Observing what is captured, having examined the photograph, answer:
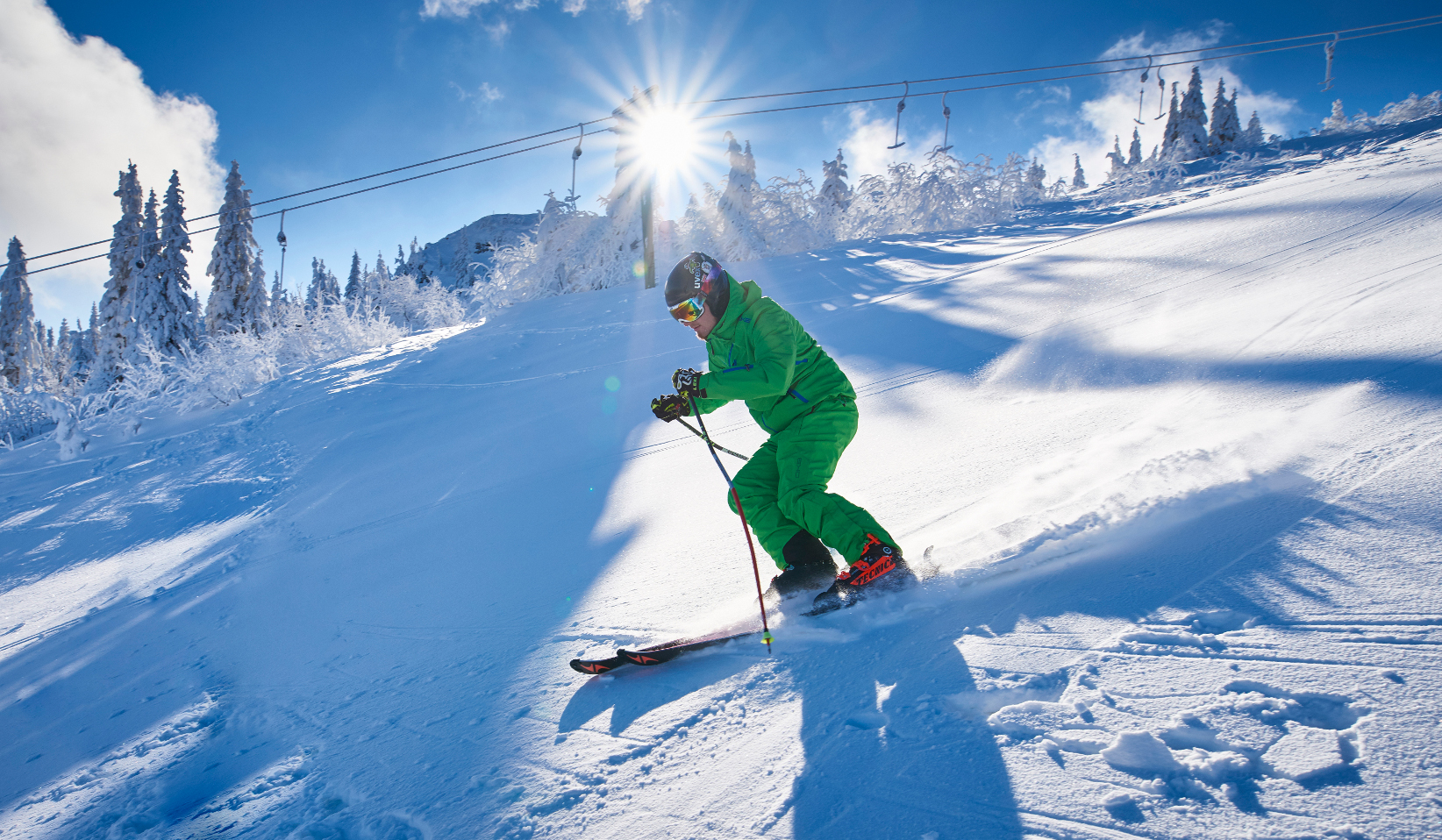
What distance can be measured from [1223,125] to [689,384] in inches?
1809

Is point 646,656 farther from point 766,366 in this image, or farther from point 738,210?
point 738,210

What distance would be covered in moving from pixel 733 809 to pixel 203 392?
442 inches

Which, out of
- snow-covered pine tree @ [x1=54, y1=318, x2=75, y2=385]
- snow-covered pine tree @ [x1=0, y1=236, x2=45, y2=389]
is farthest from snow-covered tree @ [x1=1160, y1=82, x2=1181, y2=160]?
snow-covered pine tree @ [x1=54, y1=318, x2=75, y2=385]

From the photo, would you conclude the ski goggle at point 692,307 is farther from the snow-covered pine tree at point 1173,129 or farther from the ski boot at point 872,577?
the snow-covered pine tree at point 1173,129

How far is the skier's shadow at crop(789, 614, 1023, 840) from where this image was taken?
125cm

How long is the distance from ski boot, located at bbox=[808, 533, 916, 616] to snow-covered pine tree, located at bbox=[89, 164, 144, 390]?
99.7 ft

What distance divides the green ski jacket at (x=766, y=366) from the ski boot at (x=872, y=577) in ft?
2.37

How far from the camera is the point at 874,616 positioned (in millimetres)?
2100

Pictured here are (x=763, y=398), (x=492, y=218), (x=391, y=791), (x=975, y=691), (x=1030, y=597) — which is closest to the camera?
(x=975, y=691)

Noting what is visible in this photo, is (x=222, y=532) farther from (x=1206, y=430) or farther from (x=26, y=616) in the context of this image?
(x=1206, y=430)

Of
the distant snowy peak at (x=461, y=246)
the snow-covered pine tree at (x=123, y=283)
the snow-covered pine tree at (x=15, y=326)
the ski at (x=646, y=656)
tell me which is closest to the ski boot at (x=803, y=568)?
the ski at (x=646, y=656)

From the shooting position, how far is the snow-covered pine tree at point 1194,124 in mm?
33562

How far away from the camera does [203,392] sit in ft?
30.0

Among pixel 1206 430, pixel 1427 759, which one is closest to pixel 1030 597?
pixel 1427 759
